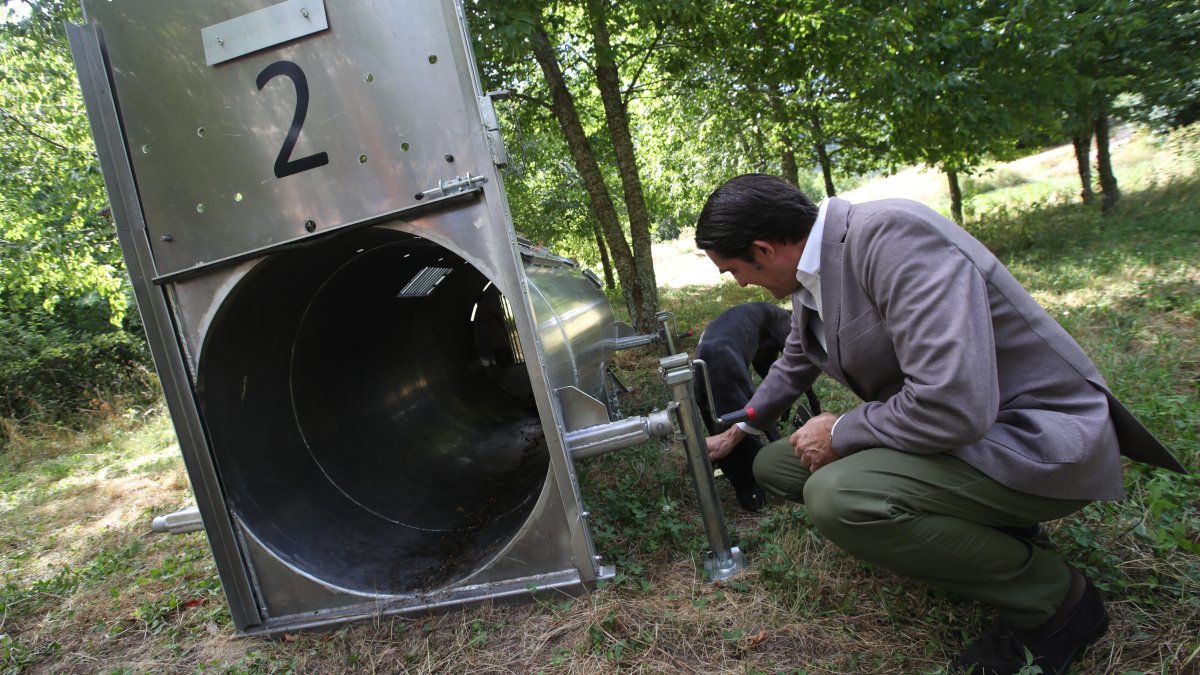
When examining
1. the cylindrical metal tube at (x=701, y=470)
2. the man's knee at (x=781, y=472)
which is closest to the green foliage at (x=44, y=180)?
the cylindrical metal tube at (x=701, y=470)

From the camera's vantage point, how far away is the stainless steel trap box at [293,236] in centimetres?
246

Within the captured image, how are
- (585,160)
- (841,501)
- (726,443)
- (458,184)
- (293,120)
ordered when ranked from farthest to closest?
(585,160)
(726,443)
(293,120)
(458,184)
(841,501)

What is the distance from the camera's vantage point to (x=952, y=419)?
1788mm

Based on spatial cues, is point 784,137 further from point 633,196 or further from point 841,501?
point 841,501

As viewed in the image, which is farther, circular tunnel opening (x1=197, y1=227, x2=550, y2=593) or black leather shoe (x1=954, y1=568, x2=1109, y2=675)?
circular tunnel opening (x1=197, y1=227, x2=550, y2=593)

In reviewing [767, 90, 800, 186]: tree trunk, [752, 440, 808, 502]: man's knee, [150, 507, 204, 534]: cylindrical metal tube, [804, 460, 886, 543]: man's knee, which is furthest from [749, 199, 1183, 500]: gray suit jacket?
[767, 90, 800, 186]: tree trunk

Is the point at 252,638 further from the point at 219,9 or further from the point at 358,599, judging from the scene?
the point at 219,9

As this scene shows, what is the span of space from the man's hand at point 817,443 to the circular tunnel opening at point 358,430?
1.37 m

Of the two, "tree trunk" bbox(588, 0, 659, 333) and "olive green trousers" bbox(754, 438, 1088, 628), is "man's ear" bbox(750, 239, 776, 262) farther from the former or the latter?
"tree trunk" bbox(588, 0, 659, 333)

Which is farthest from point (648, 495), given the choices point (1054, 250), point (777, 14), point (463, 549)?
point (1054, 250)

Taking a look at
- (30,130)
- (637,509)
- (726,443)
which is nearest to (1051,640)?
(726,443)

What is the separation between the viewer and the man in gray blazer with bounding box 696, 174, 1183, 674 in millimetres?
1795

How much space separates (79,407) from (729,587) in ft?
36.4

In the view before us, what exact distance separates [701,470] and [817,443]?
1.86 feet
